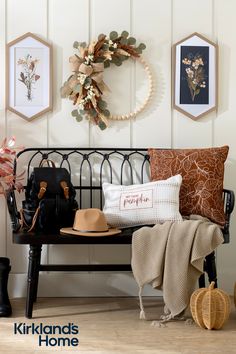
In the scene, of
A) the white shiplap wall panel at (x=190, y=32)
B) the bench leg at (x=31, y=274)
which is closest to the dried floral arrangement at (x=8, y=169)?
the bench leg at (x=31, y=274)

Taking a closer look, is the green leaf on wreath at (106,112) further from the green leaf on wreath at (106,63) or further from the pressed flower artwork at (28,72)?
the pressed flower artwork at (28,72)

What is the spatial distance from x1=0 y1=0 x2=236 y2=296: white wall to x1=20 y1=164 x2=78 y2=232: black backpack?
0.43 meters

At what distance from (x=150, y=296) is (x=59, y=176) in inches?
39.2

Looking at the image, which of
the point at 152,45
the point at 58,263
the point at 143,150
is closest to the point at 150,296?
the point at 58,263

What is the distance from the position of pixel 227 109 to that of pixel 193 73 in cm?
32

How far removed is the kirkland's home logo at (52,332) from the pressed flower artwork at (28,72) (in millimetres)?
1471

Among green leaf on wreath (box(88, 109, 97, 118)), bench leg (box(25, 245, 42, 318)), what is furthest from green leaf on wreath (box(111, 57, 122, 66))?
bench leg (box(25, 245, 42, 318))

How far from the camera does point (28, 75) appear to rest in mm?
3785

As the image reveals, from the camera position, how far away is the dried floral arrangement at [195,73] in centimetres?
383

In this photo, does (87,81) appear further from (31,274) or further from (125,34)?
(31,274)

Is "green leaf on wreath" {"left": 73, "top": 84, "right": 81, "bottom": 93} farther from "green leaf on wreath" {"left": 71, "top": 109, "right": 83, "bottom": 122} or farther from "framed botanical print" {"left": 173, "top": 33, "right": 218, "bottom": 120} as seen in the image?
"framed botanical print" {"left": 173, "top": 33, "right": 218, "bottom": 120}

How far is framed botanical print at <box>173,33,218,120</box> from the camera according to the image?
3.83 meters

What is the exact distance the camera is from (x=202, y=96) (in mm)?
3846

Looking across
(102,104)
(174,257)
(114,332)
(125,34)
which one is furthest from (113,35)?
(114,332)
